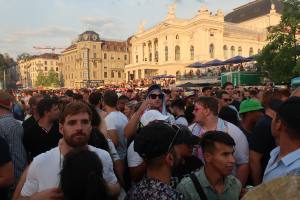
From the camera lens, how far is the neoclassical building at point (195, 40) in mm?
62812

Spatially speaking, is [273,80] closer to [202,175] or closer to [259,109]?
[259,109]

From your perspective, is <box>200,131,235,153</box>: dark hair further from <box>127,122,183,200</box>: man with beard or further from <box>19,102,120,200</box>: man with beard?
<box>19,102,120,200</box>: man with beard

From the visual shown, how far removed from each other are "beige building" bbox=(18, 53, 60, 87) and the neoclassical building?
59601 mm

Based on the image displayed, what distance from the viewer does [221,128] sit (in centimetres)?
380

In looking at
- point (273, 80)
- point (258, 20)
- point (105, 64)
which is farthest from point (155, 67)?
point (273, 80)

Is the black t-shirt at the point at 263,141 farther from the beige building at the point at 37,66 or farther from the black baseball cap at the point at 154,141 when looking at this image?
the beige building at the point at 37,66

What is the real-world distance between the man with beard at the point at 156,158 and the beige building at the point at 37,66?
128331 millimetres

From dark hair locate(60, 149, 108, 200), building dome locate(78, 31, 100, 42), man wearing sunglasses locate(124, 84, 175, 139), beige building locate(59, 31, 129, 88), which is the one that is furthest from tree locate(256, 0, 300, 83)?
building dome locate(78, 31, 100, 42)

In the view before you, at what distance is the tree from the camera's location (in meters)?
24.8

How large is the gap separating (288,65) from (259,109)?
22.4 metres

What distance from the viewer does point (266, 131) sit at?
144 inches

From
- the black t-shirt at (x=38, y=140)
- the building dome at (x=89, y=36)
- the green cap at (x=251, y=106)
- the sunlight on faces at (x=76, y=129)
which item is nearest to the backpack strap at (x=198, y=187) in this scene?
the sunlight on faces at (x=76, y=129)

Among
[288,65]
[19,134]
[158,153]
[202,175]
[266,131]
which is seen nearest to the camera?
[158,153]

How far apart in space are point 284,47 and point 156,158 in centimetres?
2516
